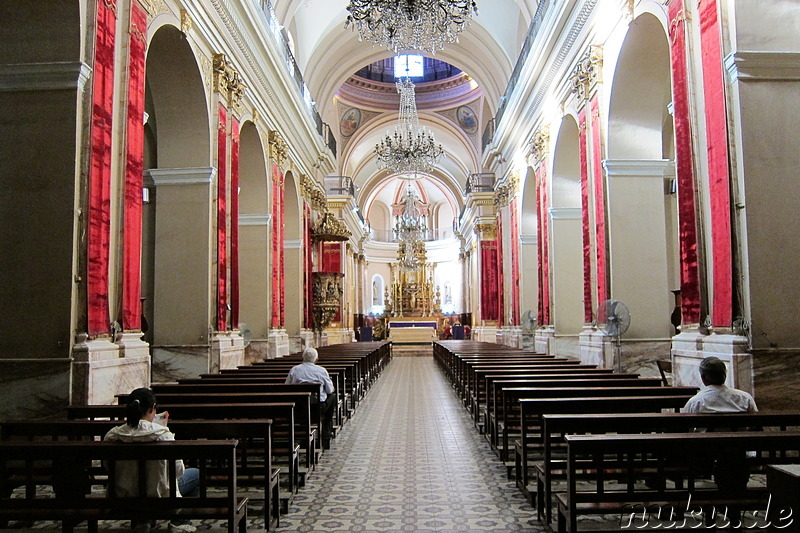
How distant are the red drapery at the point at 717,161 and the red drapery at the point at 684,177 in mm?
403

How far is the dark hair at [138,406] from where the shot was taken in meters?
3.16

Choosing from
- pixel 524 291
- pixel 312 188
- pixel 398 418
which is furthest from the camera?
pixel 312 188

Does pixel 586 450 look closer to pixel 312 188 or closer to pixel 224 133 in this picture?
pixel 224 133

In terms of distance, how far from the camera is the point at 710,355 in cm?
611

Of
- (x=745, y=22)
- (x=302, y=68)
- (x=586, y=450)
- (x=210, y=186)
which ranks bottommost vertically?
(x=586, y=450)

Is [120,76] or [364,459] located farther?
[120,76]

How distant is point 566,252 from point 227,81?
7296mm

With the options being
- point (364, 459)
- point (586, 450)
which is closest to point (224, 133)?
point (364, 459)

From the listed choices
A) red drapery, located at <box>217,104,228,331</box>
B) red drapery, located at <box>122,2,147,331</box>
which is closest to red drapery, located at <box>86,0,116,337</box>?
red drapery, located at <box>122,2,147,331</box>

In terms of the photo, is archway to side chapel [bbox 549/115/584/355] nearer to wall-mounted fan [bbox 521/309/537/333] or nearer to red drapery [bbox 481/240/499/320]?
wall-mounted fan [bbox 521/309/537/333]

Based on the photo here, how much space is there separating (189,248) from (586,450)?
24.8 ft

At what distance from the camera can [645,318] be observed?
9.41m

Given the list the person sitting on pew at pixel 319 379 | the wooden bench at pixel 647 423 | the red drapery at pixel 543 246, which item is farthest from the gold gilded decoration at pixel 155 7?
the red drapery at pixel 543 246

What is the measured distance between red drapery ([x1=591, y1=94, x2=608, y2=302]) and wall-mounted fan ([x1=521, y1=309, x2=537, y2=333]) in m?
5.69
